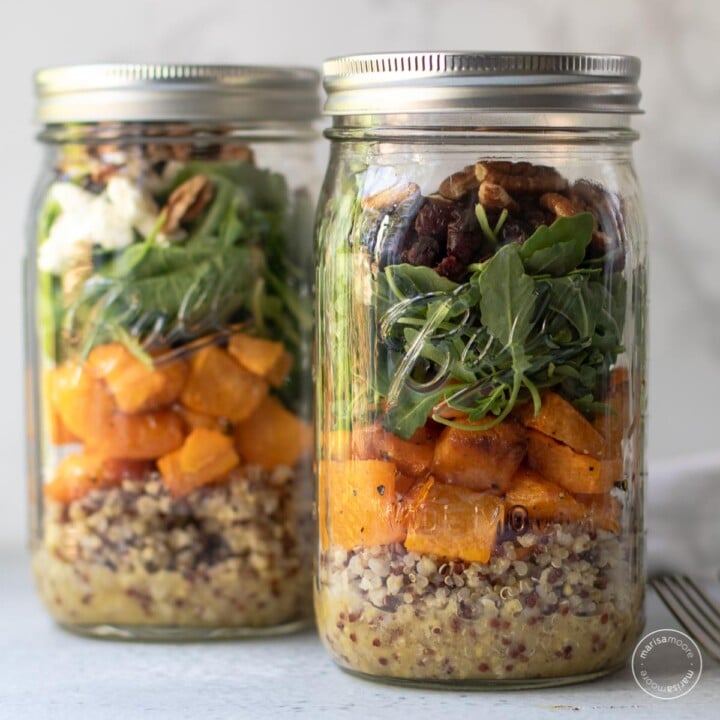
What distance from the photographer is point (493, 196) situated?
953mm

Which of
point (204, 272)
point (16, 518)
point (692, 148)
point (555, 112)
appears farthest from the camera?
point (16, 518)

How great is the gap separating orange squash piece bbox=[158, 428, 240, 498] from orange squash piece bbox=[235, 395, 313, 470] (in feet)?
0.05

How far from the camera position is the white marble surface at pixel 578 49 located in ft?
4.58

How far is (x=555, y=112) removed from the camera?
97 centimetres

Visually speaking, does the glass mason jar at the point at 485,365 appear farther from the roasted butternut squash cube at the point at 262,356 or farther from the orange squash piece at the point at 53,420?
the orange squash piece at the point at 53,420

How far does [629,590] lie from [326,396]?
26 centimetres

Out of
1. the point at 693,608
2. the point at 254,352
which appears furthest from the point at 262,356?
the point at 693,608

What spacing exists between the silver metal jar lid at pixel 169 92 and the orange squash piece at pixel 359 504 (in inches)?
11.9

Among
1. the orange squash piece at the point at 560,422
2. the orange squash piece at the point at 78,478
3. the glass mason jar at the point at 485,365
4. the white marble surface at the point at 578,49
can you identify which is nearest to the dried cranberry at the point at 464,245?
the glass mason jar at the point at 485,365

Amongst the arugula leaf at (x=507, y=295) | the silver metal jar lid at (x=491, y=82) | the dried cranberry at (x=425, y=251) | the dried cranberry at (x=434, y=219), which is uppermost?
the silver metal jar lid at (x=491, y=82)

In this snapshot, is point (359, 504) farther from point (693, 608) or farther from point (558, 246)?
point (693, 608)

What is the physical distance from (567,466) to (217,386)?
0.30 meters

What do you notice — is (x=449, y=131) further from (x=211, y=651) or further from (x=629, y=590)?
(x=211, y=651)

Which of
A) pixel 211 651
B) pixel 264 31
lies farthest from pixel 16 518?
pixel 264 31
